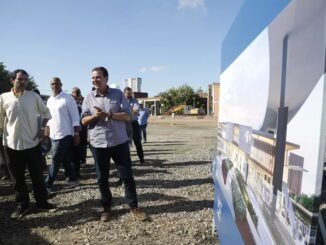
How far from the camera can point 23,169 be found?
489cm

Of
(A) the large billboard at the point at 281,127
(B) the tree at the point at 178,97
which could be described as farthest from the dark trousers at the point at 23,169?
(B) the tree at the point at 178,97

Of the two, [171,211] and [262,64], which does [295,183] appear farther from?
[171,211]

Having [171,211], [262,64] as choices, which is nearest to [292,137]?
[262,64]

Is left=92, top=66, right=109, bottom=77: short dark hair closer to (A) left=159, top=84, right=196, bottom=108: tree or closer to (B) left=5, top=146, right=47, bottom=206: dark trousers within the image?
(B) left=5, top=146, right=47, bottom=206: dark trousers

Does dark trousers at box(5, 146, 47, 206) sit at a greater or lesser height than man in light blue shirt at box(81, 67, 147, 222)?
lesser

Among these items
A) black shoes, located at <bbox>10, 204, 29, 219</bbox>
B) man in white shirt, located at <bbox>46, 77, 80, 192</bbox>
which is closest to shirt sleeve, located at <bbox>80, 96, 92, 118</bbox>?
man in white shirt, located at <bbox>46, 77, 80, 192</bbox>

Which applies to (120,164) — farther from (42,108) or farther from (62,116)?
(62,116)

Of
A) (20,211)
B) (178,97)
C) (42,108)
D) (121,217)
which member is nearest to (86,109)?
(42,108)

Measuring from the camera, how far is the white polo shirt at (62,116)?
225 inches

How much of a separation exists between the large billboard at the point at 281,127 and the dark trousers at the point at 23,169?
3.06 m

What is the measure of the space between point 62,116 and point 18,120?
108 centimetres

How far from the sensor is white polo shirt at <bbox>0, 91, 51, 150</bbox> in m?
4.70

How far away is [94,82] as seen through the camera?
4.46 m

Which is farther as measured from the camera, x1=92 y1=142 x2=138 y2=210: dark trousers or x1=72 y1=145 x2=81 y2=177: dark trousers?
x1=72 y1=145 x2=81 y2=177: dark trousers
